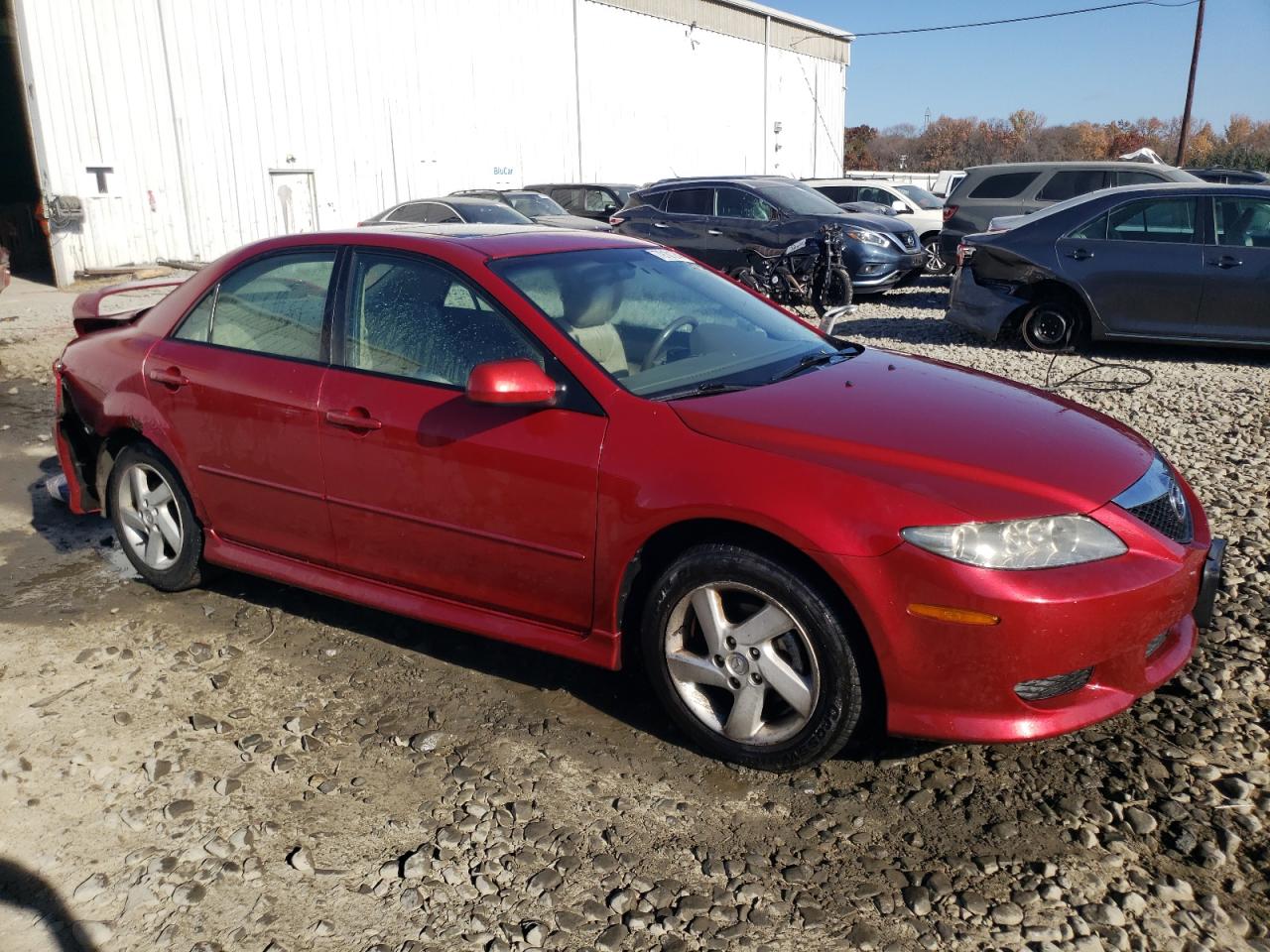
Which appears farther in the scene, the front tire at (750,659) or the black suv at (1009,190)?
the black suv at (1009,190)

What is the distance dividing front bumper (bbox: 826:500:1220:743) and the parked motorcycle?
9937mm

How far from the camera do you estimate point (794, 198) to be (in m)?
14.7

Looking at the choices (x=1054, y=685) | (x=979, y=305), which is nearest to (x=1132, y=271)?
(x=979, y=305)

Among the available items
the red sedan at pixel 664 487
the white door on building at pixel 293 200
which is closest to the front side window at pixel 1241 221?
the red sedan at pixel 664 487

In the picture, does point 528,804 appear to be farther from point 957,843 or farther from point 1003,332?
point 1003,332

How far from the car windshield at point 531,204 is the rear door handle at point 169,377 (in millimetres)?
13587

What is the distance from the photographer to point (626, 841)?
3008mm

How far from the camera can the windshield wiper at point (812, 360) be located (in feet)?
12.6

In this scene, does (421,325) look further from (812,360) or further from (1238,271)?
(1238,271)

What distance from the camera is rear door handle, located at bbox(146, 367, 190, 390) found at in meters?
4.46

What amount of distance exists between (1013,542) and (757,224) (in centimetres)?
1190

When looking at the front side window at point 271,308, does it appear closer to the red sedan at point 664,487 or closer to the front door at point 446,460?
the red sedan at point 664,487

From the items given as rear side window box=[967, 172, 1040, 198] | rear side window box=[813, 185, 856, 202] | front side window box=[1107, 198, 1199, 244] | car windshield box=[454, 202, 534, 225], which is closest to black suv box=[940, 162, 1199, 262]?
rear side window box=[967, 172, 1040, 198]

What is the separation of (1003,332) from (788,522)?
799 cm
